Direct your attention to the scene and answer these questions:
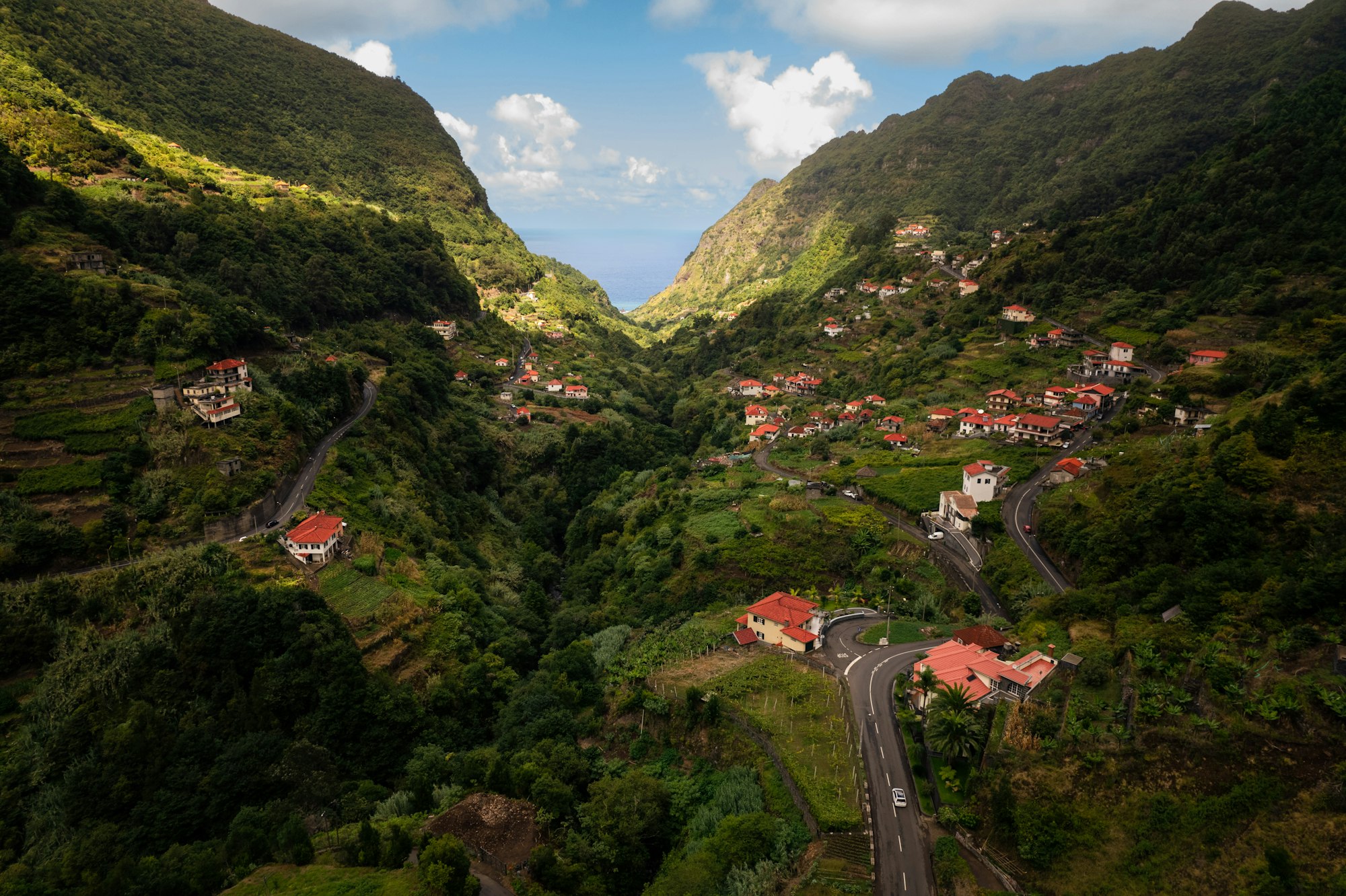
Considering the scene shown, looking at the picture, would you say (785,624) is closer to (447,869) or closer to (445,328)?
(447,869)

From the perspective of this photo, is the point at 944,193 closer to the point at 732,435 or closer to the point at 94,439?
the point at 732,435

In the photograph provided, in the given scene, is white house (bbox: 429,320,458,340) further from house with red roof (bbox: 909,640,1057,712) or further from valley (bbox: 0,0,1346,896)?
house with red roof (bbox: 909,640,1057,712)

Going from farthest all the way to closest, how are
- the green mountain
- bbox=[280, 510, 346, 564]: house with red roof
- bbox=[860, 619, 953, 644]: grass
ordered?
the green mountain → bbox=[280, 510, 346, 564]: house with red roof → bbox=[860, 619, 953, 644]: grass

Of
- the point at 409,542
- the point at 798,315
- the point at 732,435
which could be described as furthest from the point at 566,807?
the point at 798,315

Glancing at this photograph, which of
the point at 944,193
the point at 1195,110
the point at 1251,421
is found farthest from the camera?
the point at 944,193

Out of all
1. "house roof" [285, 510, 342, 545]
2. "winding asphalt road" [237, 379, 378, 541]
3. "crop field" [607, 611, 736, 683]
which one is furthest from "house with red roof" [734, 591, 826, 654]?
"winding asphalt road" [237, 379, 378, 541]

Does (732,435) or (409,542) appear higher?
(732,435)

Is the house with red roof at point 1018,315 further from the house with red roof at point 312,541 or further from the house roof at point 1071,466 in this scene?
the house with red roof at point 312,541
